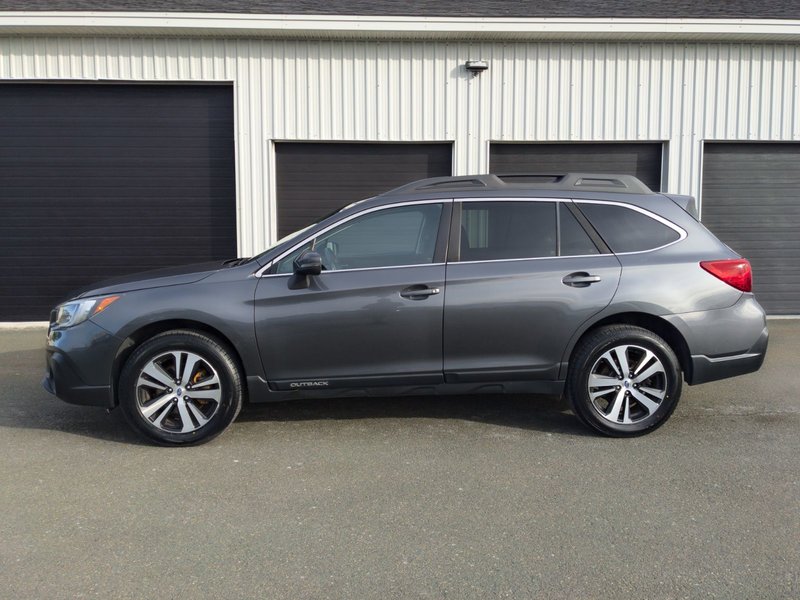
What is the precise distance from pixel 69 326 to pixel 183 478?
1427mm

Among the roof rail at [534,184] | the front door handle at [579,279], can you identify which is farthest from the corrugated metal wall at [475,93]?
the front door handle at [579,279]

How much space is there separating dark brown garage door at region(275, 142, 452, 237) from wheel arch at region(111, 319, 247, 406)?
4972 mm

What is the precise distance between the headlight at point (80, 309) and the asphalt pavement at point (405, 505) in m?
0.85

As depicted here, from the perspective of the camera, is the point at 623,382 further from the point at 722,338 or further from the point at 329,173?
the point at 329,173

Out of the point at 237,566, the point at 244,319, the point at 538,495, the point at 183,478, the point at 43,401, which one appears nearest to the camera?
the point at 237,566

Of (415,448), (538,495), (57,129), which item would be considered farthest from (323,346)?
(57,129)

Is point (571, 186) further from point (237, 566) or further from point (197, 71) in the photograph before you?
point (197, 71)

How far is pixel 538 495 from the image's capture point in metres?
3.99

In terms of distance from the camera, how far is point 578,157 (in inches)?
388

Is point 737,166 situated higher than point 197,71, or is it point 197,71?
point 197,71

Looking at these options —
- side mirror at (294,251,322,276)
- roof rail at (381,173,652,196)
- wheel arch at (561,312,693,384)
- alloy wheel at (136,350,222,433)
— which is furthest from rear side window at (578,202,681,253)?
alloy wheel at (136,350,222,433)

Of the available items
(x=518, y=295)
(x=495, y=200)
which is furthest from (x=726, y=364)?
(x=495, y=200)

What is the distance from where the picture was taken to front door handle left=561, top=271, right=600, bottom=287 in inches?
192

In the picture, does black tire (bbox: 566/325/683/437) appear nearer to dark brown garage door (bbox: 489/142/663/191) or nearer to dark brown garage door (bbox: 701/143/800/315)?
dark brown garage door (bbox: 489/142/663/191)
